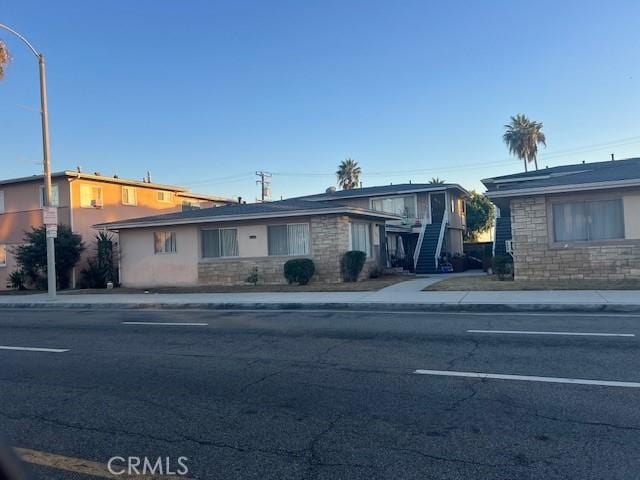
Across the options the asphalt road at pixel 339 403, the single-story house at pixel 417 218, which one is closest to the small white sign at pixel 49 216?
the asphalt road at pixel 339 403

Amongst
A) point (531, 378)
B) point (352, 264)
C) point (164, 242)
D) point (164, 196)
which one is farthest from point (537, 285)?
point (164, 196)

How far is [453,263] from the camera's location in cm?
3164

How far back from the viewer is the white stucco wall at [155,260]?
24.2m

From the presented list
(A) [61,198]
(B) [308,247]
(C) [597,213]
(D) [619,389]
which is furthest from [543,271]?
(A) [61,198]

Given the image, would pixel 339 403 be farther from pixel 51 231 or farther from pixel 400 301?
pixel 51 231

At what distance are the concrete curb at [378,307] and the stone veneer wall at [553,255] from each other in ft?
19.2

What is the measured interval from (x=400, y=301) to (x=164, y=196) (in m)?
23.8

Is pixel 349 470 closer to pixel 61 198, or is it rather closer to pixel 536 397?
pixel 536 397

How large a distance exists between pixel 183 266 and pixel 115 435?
1998 cm

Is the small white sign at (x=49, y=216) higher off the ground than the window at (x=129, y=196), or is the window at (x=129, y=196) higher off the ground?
the window at (x=129, y=196)

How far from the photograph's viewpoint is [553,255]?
1812 centimetres

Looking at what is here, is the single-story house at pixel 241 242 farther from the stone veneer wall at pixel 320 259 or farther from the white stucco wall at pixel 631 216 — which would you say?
the white stucco wall at pixel 631 216

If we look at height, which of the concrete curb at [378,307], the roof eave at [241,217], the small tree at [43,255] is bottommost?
the concrete curb at [378,307]

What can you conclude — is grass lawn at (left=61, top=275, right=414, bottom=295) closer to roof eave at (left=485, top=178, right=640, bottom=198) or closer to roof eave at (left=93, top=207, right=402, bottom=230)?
roof eave at (left=93, top=207, right=402, bottom=230)
